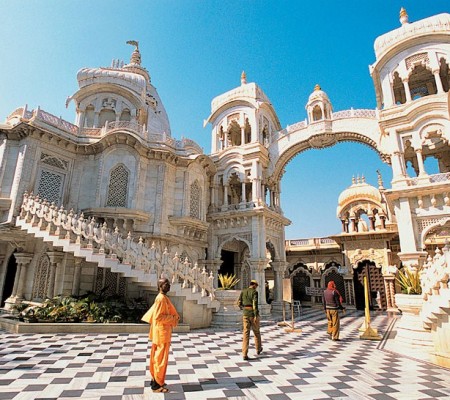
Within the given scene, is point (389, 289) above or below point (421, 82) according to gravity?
below

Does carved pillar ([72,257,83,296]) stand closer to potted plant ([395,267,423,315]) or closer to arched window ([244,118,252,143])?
potted plant ([395,267,423,315])

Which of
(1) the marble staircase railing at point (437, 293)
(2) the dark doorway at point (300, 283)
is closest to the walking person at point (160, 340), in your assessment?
(1) the marble staircase railing at point (437, 293)

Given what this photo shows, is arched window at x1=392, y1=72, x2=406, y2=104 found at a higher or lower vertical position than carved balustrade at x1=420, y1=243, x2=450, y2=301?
higher

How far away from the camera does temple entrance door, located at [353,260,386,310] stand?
20359 mm

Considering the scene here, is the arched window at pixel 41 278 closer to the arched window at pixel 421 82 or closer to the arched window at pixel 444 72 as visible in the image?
the arched window at pixel 421 82

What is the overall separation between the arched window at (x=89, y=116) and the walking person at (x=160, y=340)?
16284mm

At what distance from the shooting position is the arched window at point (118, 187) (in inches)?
592

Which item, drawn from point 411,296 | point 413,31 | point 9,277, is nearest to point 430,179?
point 411,296

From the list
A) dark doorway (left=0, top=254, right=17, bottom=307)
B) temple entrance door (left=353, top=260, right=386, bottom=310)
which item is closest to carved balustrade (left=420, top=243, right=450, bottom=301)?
temple entrance door (left=353, top=260, right=386, bottom=310)

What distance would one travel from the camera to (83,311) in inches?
395

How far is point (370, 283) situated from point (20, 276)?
20.6 meters

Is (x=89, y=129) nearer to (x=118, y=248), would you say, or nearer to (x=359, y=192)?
(x=118, y=248)

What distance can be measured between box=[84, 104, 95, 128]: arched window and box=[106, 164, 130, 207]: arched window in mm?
4740

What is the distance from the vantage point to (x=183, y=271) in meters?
11.0
